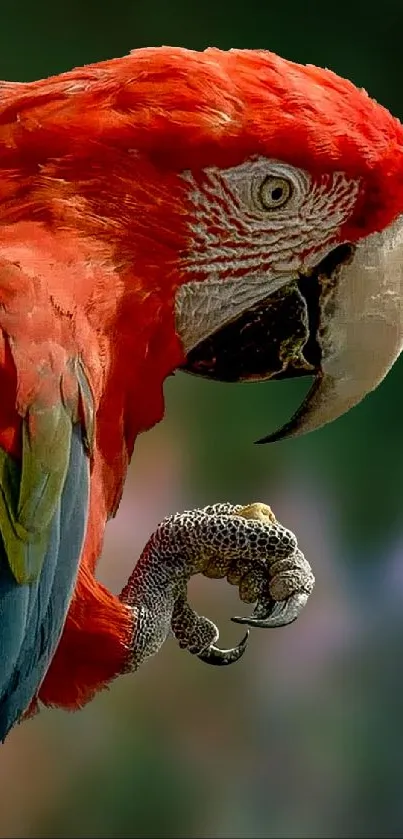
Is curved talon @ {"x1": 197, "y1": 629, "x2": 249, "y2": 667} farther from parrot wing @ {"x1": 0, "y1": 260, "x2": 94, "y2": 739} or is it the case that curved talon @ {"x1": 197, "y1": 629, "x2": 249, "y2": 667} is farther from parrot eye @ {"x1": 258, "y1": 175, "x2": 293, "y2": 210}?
parrot eye @ {"x1": 258, "y1": 175, "x2": 293, "y2": 210}

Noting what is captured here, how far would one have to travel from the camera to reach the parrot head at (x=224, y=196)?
2.23 feet

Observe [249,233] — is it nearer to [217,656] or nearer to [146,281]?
[146,281]

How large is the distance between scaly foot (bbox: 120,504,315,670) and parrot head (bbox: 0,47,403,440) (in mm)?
123

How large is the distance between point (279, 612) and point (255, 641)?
1.45 feet

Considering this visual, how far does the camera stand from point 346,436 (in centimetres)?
124

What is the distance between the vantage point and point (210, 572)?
33.9 inches

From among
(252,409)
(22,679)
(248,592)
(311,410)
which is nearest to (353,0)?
(252,409)

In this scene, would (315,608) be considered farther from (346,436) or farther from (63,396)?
(63,396)

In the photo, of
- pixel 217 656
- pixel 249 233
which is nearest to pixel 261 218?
pixel 249 233

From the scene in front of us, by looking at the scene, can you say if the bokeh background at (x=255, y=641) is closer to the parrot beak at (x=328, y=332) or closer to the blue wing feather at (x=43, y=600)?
the parrot beak at (x=328, y=332)

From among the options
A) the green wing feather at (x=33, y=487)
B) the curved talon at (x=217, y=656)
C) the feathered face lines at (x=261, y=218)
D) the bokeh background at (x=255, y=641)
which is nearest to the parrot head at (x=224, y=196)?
the feathered face lines at (x=261, y=218)

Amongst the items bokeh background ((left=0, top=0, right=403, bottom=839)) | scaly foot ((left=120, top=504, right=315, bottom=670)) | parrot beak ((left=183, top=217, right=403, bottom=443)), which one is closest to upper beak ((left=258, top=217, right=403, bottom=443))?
parrot beak ((left=183, top=217, right=403, bottom=443))

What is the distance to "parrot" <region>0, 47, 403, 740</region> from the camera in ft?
2.05

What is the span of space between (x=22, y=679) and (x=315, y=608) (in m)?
0.63
